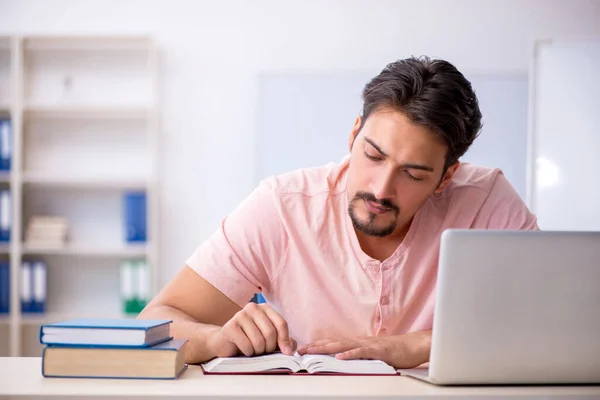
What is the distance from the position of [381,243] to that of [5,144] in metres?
2.76

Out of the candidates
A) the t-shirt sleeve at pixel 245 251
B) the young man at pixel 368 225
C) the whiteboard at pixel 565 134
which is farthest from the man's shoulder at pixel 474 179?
the whiteboard at pixel 565 134

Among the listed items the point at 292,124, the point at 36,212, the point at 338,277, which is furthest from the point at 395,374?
the point at 36,212

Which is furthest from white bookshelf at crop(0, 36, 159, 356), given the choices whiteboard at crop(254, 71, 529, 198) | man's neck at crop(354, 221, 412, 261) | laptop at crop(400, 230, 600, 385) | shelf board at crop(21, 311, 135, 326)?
laptop at crop(400, 230, 600, 385)

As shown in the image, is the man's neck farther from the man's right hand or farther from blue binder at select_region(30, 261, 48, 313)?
blue binder at select_region(30, 261, 48, 313)

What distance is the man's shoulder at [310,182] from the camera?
164 cm

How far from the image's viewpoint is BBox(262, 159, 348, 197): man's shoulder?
1638mm

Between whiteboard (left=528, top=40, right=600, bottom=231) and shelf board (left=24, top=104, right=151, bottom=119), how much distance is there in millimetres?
2076

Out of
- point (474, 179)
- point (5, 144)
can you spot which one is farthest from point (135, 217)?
point (474, 179)

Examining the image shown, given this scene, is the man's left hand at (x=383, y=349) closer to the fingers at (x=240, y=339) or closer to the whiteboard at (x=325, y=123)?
the fingers at (x=240, y=339)

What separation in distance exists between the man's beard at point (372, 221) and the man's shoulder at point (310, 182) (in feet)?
0.43

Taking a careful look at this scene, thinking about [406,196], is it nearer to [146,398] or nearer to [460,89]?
[460,89]

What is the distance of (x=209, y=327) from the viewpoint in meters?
1.30

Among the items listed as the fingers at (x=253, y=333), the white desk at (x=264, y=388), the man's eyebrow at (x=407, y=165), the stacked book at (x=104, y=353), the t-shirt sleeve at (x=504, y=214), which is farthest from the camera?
the t-shirt sleeve at (x=504, y=214)

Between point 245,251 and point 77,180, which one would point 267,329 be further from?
point 77,180
